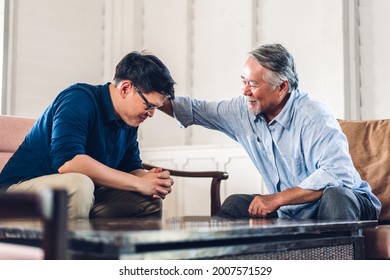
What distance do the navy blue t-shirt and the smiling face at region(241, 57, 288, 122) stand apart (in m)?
0.46

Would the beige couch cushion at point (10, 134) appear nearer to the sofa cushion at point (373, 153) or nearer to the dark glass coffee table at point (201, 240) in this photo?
the dark glass coffee table at point (201, 240)

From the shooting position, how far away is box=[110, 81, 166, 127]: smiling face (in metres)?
1.83

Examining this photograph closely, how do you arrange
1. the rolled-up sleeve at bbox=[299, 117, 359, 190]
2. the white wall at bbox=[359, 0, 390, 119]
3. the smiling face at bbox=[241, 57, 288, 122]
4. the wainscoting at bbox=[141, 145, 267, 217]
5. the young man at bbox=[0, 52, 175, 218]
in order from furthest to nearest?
the wainscoting at bbox=[141, 145, 267, 217], the white wall at bbox=[359, 0, 390, 119], the smiling face at bbox=[241, 57, 288, 122], the rolled-up sleeve at bbox=[299, 117, 359, 190], the young man at bbox=[0, 52, 175, 218]

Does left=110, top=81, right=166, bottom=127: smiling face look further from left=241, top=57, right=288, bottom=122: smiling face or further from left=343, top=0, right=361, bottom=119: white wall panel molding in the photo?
left=343, top=0, right=361, bottom=119: white wall panel molding

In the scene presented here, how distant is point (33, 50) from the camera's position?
3389 mm

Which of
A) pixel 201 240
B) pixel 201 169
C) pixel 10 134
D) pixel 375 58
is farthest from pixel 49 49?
pixel 201 240

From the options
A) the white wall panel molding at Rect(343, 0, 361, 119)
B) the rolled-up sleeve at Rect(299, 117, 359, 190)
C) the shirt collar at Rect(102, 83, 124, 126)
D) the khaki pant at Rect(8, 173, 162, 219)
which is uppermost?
the white wall panel molding at Rect(343, 0, 361, 119)

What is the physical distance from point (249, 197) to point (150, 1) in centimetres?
208

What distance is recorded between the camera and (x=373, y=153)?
7.30 ft

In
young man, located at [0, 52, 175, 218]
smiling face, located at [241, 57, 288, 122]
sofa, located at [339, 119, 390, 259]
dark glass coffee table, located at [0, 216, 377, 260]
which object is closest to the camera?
dark glass coffee table, located at [0, 216, 377, 260]

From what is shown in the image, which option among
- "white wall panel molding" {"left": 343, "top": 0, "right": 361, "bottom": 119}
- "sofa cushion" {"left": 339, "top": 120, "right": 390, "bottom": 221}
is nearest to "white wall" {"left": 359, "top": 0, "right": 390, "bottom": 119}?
"white wall panel molding" {"left": 343, "top": 0, "right": 361, "bottom": 119}

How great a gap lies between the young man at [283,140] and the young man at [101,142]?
0.30 metres

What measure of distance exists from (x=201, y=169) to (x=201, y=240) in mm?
2268

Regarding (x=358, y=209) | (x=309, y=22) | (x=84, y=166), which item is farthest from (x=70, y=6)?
(x=358, y=209)
